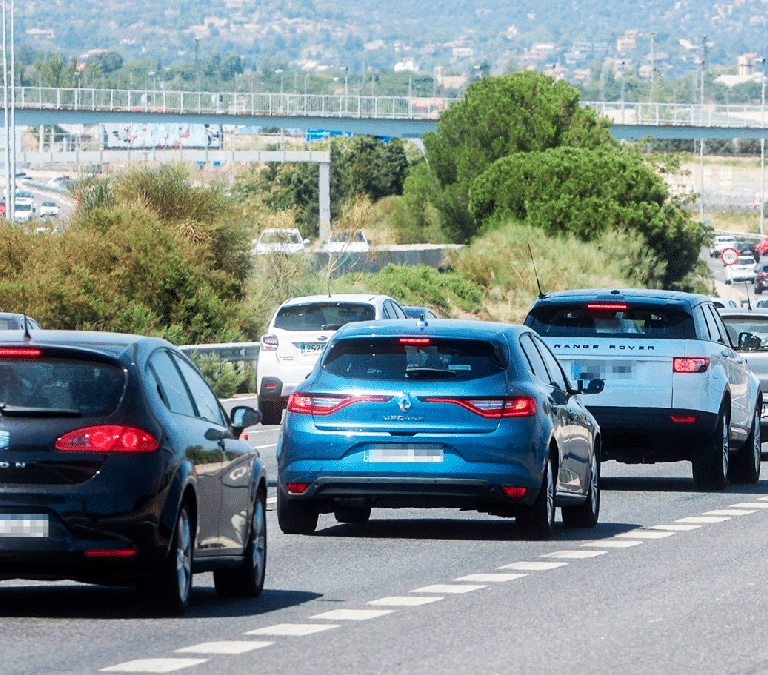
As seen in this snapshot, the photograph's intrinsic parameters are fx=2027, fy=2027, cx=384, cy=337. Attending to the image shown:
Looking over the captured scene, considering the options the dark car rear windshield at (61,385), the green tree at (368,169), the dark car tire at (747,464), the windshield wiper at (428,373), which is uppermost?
the dark car rear windshield at (61,385)

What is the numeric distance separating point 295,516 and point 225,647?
5.37 m

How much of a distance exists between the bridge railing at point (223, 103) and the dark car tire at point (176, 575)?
8685cm

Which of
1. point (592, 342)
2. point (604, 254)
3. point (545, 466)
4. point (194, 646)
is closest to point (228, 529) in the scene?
point (194, 646)

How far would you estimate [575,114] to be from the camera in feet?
277

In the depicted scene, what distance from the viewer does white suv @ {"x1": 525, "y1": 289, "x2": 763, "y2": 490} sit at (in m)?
18.4

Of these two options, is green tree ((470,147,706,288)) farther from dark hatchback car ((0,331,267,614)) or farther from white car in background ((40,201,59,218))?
dark hatchback car ((0,331,267,614))

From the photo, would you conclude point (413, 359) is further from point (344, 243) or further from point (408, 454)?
point (344, 243)

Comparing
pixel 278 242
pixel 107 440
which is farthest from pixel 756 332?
pixel 278 242

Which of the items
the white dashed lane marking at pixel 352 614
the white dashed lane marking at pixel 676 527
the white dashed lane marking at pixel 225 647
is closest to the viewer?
the white dashed lane marking at pixel 225 647

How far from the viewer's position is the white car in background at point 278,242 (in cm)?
5209

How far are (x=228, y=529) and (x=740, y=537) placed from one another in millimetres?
5253

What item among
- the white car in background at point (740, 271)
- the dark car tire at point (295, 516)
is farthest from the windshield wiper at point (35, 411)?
the white car in background at point (740, 271)

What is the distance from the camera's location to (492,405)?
1378 centimetres

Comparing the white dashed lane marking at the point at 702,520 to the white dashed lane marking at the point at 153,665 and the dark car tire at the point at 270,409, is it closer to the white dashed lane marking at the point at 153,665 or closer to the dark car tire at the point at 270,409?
the dark car tire at the point at 270,409
